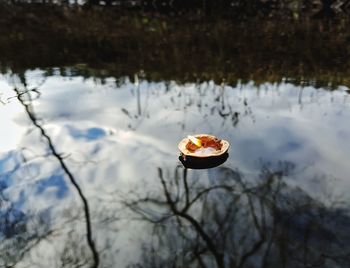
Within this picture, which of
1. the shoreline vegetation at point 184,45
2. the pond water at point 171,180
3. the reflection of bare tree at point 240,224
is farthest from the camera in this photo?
the shoreline vegetation at point 184,45

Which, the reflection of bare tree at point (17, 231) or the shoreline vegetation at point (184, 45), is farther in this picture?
the shoreline vegetation at point (184, 45)

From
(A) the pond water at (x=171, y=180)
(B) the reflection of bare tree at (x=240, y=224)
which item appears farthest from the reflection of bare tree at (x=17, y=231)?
(B) the reflection of bare tree at (x=240, y=224)

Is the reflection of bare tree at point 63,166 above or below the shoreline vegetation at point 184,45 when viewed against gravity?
below

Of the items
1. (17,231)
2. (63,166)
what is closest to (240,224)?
(17,231)

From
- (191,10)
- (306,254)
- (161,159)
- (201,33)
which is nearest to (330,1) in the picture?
(191,10)

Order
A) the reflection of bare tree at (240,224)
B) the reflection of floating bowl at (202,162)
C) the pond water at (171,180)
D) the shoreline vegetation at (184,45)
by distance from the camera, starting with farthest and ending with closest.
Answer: the shoreline vegetation at (184,45) < the reflection of floating bowl at (202,162) < the pond water at (171,180) < the reflection of bare tree at (240,224)

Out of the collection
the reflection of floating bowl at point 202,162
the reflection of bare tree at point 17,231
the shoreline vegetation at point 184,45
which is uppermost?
the shoreline vegetation at point 184,45

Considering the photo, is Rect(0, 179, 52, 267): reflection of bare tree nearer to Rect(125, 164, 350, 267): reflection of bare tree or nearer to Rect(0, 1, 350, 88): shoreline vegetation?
Rect(125, 164, 350, 267): reflection of bare tree

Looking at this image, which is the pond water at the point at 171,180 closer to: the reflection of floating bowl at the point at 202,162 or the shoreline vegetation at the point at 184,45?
the reflection of floating bowl at the point at 202,162

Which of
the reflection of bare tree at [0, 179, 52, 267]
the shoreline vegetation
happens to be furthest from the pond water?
the shoreline vegetation
